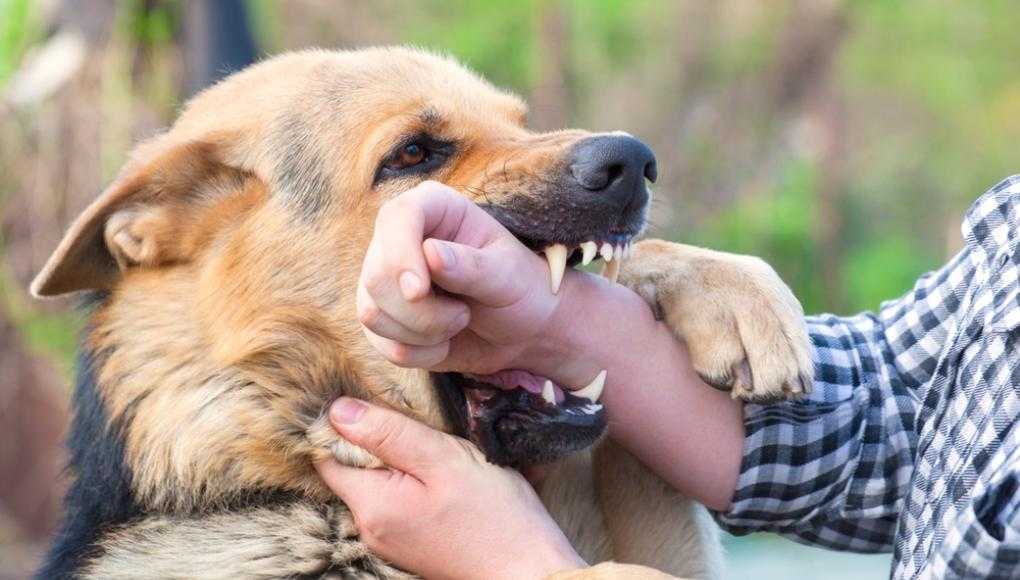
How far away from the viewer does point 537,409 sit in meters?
2.67

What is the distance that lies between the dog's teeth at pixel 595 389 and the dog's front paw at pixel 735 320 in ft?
0.61

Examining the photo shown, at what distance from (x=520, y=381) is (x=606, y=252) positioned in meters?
0.32

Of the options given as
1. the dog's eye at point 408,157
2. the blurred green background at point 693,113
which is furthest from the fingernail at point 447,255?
the blurred green background at point 693,113

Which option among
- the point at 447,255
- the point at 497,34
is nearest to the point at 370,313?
the point at 447,255

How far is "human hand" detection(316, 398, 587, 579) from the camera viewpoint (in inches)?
96.3

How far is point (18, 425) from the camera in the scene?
7.42m

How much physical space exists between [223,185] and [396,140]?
433 mm

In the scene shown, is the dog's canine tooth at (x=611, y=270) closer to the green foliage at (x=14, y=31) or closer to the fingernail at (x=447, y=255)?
the fingernail at (x=447, y=255)

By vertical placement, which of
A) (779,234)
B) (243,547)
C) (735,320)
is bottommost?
(243,547)

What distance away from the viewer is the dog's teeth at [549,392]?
2686mm

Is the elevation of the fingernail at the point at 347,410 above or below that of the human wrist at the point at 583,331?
below

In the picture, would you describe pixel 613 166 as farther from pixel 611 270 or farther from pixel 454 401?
pixel 454 401

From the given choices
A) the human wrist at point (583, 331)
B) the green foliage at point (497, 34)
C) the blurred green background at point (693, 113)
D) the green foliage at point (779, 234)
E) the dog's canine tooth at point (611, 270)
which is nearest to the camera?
the human wrist at point (583, 331)

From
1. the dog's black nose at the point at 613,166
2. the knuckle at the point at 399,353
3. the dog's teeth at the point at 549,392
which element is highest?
the dog's black nose at the point at 613,166
